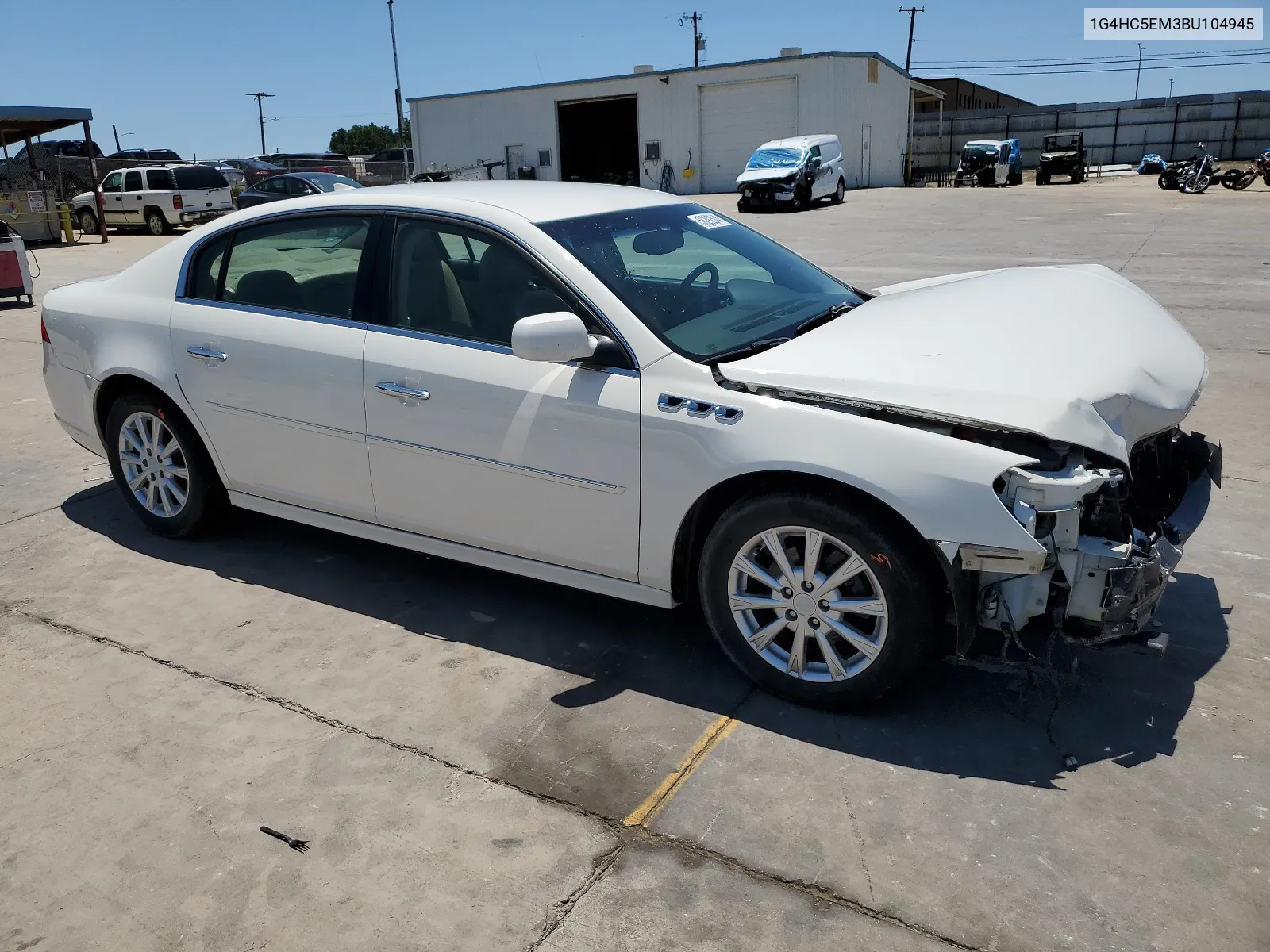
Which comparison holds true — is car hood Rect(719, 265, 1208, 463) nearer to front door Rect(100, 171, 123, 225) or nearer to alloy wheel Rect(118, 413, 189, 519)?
alloy wheel Rect(118, 413, 189, 519)

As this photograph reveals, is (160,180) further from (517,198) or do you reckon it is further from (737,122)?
(517,198)

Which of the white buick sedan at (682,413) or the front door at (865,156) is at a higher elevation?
the front door at (865,156)

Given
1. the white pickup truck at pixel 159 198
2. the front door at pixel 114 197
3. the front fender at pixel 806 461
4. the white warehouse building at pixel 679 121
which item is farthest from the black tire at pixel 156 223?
the front fender at pixel 806 461

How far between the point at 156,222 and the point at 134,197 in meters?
0.80

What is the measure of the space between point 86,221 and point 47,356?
26.8 meters

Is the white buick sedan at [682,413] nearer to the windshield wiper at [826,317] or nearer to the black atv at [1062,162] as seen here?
the windshield wiper at [826,317]

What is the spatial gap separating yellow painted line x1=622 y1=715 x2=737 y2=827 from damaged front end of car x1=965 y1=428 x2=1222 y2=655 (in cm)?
79

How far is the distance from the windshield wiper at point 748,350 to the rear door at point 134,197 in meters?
27.5

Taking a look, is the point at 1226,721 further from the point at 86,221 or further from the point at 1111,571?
the point at 86,221

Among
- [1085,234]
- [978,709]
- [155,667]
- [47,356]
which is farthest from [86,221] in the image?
[978,709]

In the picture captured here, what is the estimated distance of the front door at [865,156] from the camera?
37500 millimetres

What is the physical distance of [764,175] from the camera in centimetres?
2755

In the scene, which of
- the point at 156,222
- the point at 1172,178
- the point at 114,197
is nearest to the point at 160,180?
the point at 156,222

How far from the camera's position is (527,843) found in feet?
9.21
